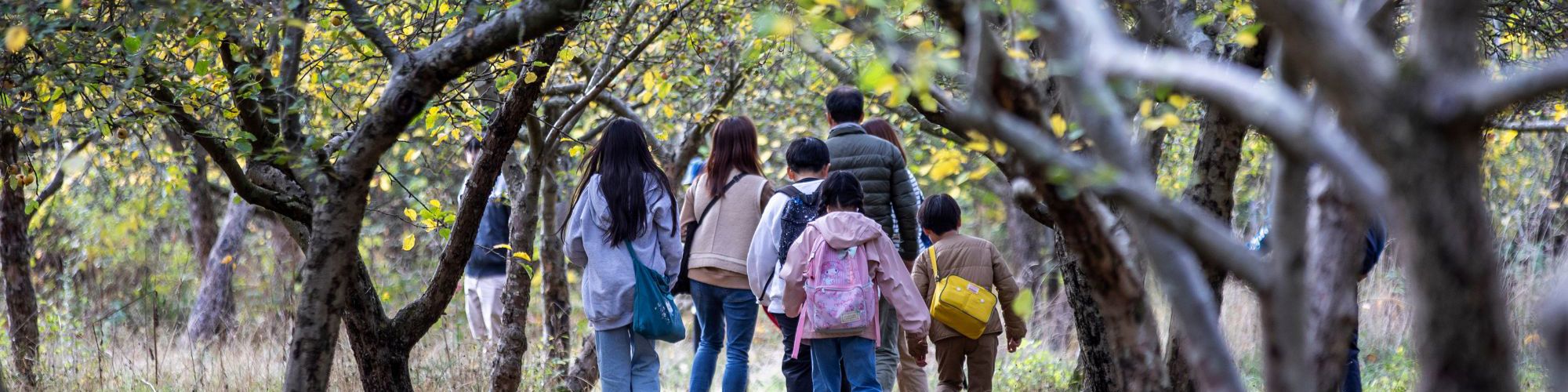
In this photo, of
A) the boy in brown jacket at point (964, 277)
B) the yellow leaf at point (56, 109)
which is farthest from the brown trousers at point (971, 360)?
the yellow leaf at point (56, 109)

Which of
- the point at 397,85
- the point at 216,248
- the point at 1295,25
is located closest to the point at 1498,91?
the point at 1295,25

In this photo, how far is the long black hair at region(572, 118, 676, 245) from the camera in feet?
17.5

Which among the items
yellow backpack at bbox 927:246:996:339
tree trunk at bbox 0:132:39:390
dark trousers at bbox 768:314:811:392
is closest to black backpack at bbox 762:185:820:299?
dark trousers at bbox 768:314:811:392

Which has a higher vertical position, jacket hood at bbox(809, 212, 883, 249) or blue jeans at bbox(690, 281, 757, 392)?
jacket hood at bbox(809, 212, 883, 249)

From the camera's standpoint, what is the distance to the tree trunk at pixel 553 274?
24.0 ft

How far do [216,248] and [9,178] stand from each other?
731 cm

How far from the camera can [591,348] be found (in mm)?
7371

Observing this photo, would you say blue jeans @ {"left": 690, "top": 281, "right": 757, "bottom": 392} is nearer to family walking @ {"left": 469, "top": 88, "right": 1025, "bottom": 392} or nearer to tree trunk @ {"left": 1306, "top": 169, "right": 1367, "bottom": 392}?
family walking @ {"left": 469, "top": 88, "right": 1025, "bottom": 392}

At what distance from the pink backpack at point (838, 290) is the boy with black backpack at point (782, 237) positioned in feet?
0.69

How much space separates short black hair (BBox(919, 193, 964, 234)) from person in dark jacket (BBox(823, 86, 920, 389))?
0.34 meters

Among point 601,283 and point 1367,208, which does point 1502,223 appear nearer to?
point 601,283

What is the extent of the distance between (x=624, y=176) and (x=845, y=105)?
144 centimetres

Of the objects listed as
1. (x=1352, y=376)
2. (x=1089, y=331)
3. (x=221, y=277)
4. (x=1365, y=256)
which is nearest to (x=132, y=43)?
(x=1089, y=331)

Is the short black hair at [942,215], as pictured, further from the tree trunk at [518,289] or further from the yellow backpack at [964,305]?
the tree trunk at [518,289]
